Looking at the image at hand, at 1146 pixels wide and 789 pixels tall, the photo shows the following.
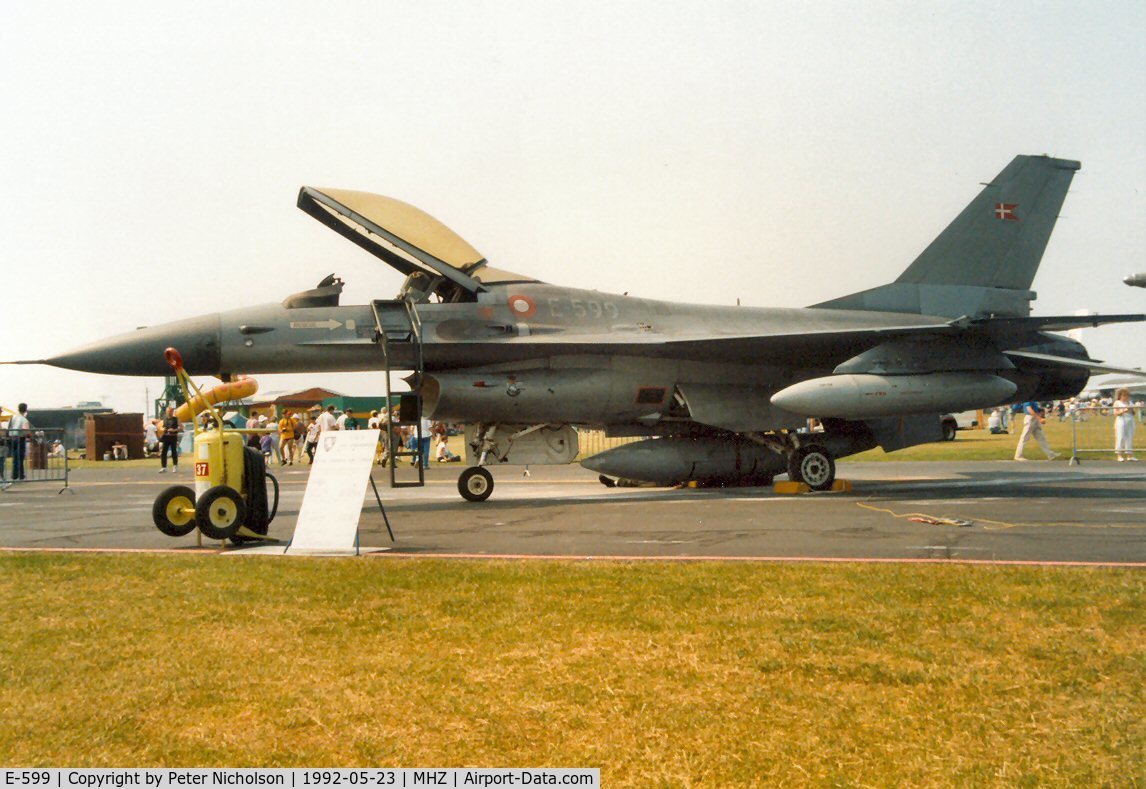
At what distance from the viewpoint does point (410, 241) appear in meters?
14.0

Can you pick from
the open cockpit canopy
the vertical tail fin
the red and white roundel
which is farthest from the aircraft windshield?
the vertical tail fin

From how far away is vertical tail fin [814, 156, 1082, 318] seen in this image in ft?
55.6

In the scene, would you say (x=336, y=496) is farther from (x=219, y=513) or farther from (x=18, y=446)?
(x=18, y=446)

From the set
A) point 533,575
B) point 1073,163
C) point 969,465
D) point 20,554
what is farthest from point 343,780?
point 969,465

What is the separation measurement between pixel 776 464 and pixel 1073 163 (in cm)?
783

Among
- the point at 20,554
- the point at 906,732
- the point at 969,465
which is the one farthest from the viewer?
the point at 969,465

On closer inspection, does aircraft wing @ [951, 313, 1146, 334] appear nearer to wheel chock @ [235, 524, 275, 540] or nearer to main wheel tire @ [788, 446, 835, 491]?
main wheel tire @ [788, 446, 835, 491]

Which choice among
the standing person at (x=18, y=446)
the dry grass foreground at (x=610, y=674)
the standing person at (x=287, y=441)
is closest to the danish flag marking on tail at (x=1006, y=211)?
the dry grass foreground at (x=610, y=674)

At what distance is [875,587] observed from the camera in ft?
20.2

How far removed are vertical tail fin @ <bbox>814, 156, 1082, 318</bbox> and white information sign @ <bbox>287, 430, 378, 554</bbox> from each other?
10.9 m

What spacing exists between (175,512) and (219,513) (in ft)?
3.35

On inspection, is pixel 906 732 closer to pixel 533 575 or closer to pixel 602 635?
pixel 602 635

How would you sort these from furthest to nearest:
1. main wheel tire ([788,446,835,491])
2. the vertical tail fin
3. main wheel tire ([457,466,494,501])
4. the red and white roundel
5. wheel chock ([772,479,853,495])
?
the vertical tail fin, main wheel tire ([788,446,835,491]), wheel chock ([772,479,853,495]), the red and white roundel, main wheel tire ([457,466,494,501])

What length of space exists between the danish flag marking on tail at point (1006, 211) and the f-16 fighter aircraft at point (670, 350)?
0.08ft
